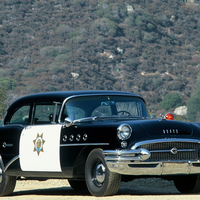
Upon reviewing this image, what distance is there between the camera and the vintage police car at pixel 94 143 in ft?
24.3

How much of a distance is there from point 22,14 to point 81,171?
94539mm

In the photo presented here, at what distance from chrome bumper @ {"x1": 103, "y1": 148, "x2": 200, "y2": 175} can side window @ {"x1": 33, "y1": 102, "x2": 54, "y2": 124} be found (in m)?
1.69

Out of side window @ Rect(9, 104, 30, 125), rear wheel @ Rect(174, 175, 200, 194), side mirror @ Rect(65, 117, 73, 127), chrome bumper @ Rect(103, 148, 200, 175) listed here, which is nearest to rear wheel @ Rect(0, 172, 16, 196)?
side window @ Rect(9, 104, 30, 125)

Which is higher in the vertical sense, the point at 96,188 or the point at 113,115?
the point at 113,115

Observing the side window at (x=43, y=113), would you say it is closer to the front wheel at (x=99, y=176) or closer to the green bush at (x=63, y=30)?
the front wheel at (x=99, y=176)

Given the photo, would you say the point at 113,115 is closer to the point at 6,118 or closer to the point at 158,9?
the point at 6,118

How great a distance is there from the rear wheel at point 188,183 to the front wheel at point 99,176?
1.48m

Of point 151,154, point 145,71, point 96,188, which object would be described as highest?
point 145,71

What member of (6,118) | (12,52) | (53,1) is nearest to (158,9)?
(53,1)

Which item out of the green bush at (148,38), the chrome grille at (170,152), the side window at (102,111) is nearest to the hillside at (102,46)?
the green bush at (148,38)

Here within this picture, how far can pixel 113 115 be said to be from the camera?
8672 millimetres

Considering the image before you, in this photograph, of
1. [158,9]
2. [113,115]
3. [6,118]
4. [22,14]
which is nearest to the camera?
[113,115]

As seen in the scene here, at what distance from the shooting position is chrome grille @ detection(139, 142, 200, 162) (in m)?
7.43

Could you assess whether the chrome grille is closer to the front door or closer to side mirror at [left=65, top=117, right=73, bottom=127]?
side mirror at [left=65, top=117, right=73, bottom=127]
